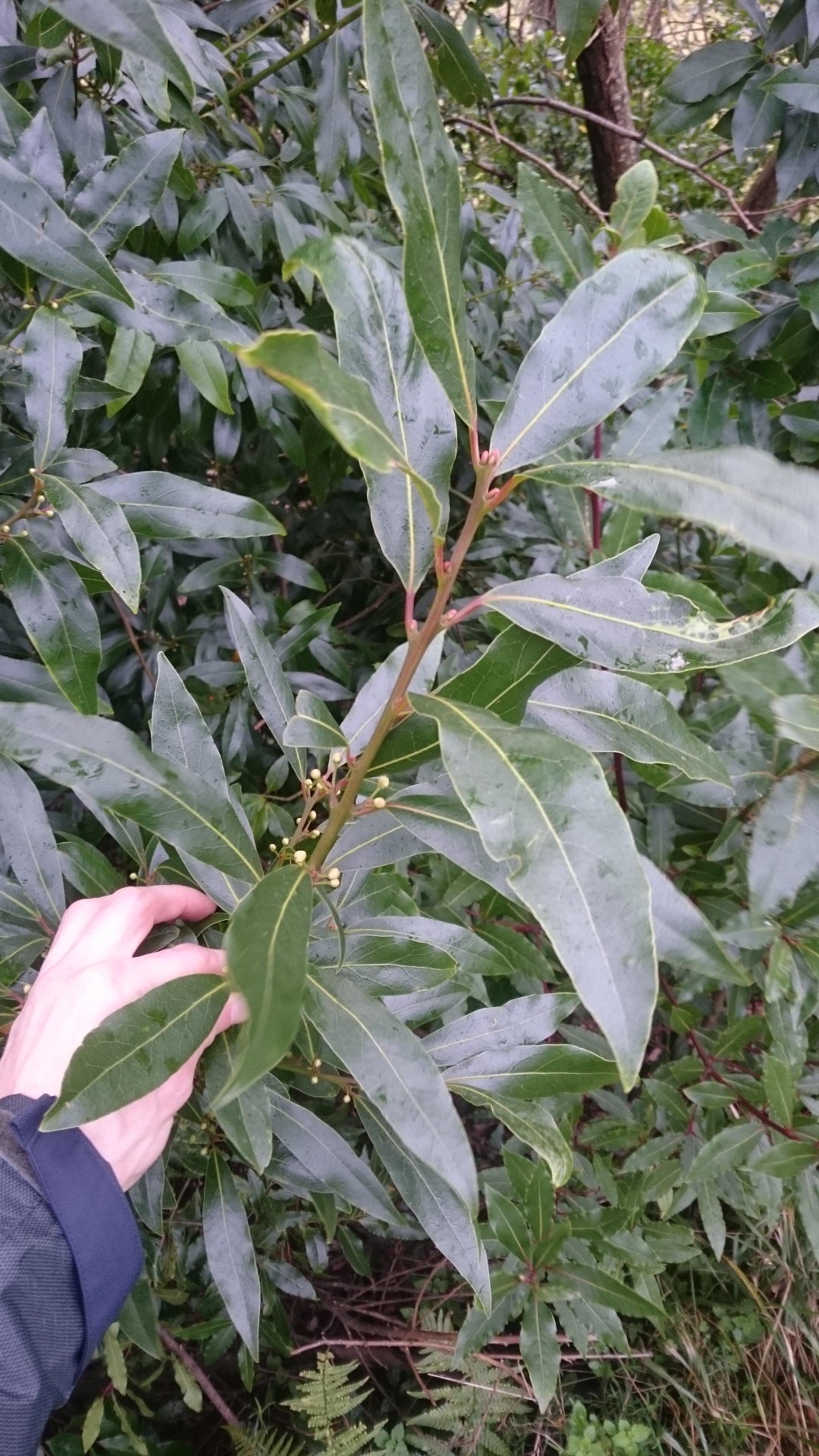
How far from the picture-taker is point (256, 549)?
4.54 ft

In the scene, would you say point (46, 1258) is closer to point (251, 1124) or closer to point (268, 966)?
point (251, 1124)

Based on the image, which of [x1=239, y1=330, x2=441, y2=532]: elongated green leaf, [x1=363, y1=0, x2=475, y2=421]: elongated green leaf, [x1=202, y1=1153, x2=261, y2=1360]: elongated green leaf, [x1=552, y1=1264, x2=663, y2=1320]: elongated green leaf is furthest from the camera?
[x1=552, y1=1264, x2=663, y2=1320]: elongated green leaf

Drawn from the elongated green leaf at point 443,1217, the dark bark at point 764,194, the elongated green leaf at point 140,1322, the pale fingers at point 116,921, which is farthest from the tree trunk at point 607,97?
the elongated green leaf at point 140,1322

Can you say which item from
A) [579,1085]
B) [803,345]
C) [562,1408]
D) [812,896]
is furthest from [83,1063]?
[562,1408]

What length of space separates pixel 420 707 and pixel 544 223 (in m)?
0.72

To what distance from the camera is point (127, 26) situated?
522 mm

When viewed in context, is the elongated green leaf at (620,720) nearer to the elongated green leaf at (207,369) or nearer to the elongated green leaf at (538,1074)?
the elongated green leaf at (538,1074)

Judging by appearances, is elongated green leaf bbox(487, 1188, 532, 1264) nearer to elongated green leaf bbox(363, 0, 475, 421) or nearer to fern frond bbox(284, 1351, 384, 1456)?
fern frond bbox(284, 1351, 384, 1456)

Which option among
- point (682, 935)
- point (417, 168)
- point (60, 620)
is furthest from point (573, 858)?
point (60, 620)

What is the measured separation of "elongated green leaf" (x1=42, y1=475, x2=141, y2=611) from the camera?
0.72m

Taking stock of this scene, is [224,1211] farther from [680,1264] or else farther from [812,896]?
[680,1264]

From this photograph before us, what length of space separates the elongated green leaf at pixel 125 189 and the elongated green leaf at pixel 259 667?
1.25 feet

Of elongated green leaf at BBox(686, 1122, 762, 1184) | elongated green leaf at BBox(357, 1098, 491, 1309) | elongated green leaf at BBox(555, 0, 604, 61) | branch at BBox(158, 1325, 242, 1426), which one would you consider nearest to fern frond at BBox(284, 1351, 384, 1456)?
branch at BBox(158, 1325, 242, 1426)

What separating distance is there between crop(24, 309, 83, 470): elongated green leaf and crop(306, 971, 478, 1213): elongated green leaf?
0.59 metres
